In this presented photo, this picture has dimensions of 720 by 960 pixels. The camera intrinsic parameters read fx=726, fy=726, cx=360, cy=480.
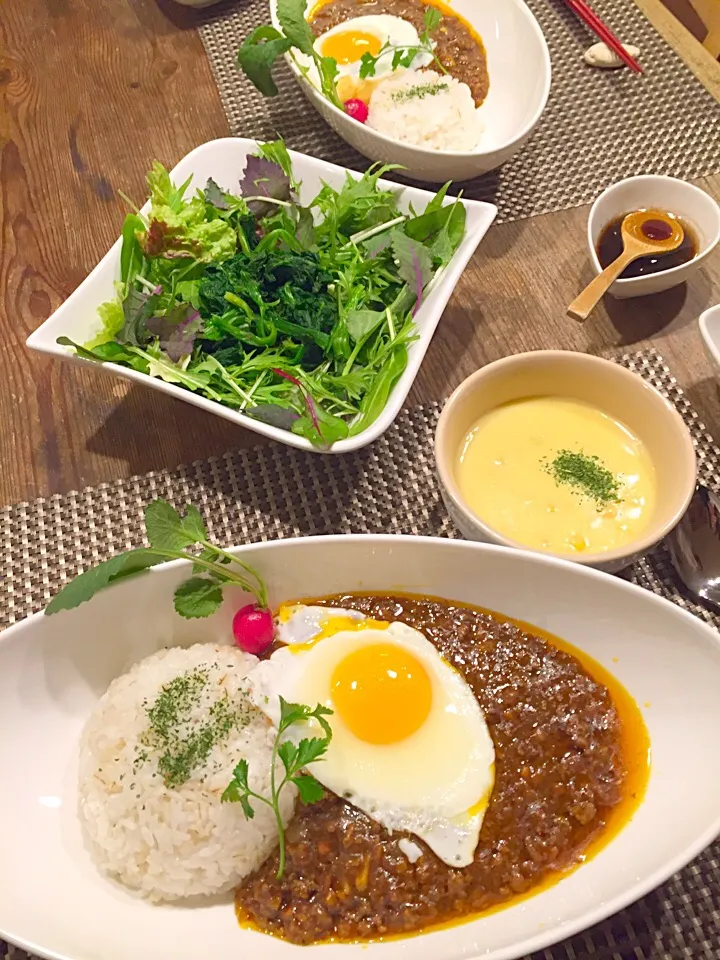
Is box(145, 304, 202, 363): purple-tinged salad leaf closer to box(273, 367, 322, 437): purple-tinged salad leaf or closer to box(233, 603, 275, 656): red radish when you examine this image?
box(273, 367, 322, 437): purple-tinged salad leaf

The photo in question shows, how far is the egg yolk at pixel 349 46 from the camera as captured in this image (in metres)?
2.73

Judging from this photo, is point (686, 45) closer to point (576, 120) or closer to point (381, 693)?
point (576, 120)

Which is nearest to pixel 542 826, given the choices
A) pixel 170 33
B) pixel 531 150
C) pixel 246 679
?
pixel 246 679

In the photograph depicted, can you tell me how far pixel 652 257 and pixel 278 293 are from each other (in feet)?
3.83

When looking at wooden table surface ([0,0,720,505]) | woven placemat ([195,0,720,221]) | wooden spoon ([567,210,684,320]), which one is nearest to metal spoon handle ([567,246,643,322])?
wooden spoon ([567,210,684,320])

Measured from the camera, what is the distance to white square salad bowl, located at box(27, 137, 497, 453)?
5.87 ft

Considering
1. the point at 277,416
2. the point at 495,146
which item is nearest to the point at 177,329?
the point at 277,416

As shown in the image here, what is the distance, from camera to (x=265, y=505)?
1968 mm

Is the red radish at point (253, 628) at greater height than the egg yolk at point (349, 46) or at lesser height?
lesser

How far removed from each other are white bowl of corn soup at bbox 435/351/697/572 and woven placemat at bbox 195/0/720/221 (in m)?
0.95

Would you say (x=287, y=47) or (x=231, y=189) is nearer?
(x=231, y=189)

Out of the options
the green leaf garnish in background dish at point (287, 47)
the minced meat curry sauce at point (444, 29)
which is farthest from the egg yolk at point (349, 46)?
the green leaf garnish in background dish at point (287, 47)

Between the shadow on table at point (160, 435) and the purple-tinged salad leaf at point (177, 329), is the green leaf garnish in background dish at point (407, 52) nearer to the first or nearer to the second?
the purple-tinged salad leaf at point (177, 329)

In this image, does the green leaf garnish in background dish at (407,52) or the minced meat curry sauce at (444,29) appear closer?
the green leaf garnish in background dish at (407,52)
